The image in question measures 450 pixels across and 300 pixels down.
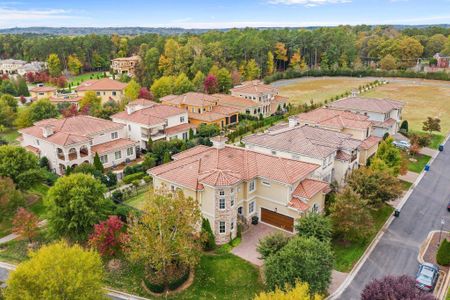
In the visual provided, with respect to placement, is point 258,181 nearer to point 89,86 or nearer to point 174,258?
point 174,258

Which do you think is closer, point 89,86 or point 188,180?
point 188,180

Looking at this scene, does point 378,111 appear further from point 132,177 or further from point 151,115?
point 132,177

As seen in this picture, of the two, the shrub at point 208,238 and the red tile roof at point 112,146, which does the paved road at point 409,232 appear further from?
the red tile roof at point 112,146

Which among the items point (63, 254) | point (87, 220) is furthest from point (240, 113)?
point (63, 254)

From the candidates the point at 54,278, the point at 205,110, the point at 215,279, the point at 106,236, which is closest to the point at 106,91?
the point at 205,110

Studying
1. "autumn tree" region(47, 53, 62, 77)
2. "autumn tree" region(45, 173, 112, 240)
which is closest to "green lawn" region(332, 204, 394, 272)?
"autumn tree" region(45, 173, 112, 240)

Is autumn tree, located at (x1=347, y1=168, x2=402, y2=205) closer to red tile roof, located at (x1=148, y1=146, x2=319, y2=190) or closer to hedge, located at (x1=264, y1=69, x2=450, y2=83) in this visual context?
red tile roof, located at (x1=148, y1=146, x2=319, y2=190)
